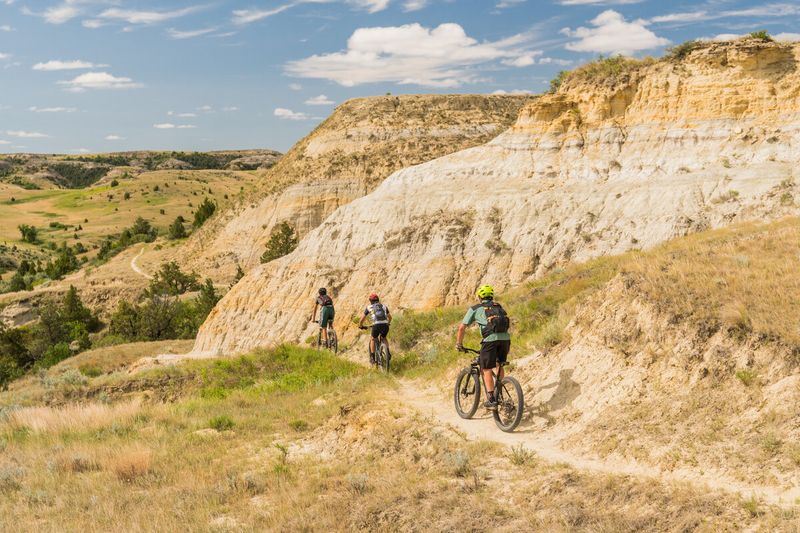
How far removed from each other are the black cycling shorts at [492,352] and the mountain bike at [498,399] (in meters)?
0.21

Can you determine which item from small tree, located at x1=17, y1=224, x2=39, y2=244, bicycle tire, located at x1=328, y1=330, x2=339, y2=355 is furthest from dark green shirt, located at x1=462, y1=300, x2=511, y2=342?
small tree, located at x1=17, y1=224, x2=39, y2=244

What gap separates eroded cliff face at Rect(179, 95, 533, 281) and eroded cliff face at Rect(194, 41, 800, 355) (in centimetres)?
2865

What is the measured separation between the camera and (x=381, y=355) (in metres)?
14.4

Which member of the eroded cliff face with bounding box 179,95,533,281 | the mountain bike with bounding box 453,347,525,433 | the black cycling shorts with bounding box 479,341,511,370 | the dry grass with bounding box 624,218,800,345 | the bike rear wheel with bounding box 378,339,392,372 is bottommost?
the bike rear wheel with bounding box 378,339,392,372

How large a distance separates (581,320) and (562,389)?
62.1 inches

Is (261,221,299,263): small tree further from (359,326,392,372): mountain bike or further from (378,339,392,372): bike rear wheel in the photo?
(378,339,392,372): bike rear wheel

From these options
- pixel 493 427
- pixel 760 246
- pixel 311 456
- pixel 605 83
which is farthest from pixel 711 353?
pixel 605 83

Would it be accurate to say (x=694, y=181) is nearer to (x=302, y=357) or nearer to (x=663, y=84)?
(x=663, y=84)

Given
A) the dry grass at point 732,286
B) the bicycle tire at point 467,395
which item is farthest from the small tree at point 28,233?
the dry grass at point 732,286

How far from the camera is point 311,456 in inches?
347

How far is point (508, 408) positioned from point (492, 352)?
2.98ft

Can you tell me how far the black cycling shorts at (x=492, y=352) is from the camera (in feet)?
29.6

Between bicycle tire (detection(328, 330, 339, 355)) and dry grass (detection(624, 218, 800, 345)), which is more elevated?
dry grass (detection(624, 218, 800, 345))

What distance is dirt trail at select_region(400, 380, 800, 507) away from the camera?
5.84 metres
